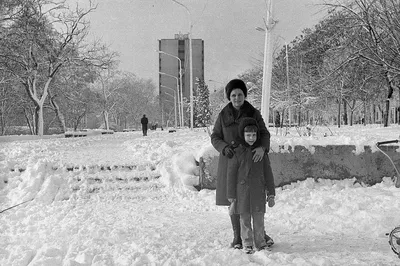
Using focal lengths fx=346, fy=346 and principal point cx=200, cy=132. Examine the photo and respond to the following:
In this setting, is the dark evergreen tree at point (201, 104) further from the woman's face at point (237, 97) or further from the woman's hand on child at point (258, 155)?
the woman's hand on child at point (258, 155)

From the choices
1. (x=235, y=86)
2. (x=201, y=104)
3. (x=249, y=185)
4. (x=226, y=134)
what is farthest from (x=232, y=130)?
(x=201, y=104)

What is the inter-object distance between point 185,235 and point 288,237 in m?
1.28

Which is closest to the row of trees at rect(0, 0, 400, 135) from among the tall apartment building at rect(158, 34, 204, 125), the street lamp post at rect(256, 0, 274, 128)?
the street lamp post at rect(256, 0, 274, 128)

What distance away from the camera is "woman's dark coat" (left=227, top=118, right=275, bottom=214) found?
141 inches

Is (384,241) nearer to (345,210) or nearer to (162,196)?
(345,210)

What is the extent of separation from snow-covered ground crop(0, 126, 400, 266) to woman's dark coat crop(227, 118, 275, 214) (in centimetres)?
51

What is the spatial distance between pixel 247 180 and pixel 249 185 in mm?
56

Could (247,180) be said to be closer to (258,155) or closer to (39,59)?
(258,155)

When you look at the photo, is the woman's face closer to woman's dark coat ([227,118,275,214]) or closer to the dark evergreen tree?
woman's dark coat ([227,118,275,214])

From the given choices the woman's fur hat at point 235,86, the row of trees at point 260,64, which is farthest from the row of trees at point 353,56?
the woman's fur hat at point 235,86

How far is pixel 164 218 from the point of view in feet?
17.8

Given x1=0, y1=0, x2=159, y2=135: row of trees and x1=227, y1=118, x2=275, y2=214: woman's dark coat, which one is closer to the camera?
x1=227, y1=118, x2=275, y2=214: woman's dark coat

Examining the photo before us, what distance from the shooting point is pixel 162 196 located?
701 centimetres

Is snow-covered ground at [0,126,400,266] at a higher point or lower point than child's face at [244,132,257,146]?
lower
